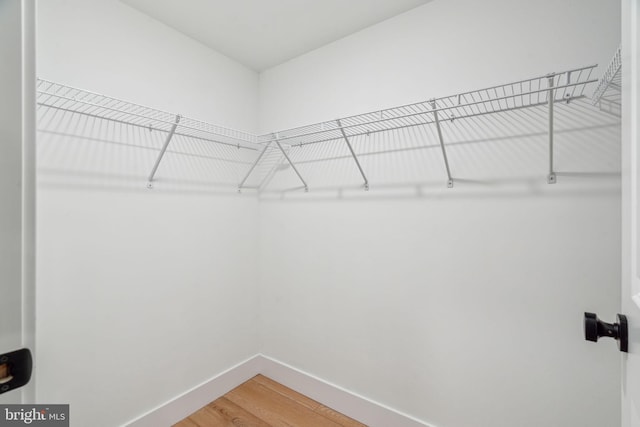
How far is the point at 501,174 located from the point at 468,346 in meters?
0.86

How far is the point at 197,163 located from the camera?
185 cm

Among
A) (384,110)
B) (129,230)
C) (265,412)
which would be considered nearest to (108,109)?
(129,230)

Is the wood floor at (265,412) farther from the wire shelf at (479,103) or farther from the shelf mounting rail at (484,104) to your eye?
the wire shelf at (479,103)

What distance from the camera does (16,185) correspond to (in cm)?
46

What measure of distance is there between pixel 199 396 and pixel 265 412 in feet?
1.43

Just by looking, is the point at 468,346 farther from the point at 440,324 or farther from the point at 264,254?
the point at 264,254

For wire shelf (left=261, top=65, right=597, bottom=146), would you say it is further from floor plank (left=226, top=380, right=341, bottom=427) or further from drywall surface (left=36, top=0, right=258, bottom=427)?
floor plank (left=226, top=380, right=341, bottom=427)

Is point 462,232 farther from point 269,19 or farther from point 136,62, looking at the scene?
point 136,62

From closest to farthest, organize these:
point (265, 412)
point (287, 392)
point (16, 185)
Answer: point (16, 185), point (265, 412), point (287, 392)

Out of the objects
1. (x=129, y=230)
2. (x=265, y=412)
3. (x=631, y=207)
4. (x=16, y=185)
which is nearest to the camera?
(x=16, y=185)

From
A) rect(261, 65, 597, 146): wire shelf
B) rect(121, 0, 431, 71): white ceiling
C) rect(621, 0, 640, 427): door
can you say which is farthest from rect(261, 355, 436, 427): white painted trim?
rect(121, 0, 431, 71): white ceiling

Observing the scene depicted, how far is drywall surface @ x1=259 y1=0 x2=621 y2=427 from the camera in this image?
115cm

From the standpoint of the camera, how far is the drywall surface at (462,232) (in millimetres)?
1153

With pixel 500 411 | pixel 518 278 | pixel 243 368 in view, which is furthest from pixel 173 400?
pixel 518 278
